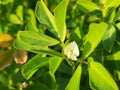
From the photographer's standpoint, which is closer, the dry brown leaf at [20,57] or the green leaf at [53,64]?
the green leaf at [53,64]

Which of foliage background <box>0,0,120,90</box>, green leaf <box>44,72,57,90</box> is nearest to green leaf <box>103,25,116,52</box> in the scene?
foliage background <box>0,0,120,90</box>

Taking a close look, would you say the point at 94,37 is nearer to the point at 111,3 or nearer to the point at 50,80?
the point at 111,3

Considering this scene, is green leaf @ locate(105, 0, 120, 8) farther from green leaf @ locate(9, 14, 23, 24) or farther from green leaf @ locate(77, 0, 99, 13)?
green leaf @ locate(9, 14, 23, 24)

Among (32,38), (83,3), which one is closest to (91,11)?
(83,3)

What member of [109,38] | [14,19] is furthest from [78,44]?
[14,19]

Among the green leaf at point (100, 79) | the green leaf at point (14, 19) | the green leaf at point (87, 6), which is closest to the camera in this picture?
the green leaf at point (100, 79)

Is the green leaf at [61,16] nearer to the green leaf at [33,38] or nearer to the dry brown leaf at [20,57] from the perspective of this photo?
the green leaf at [33,38]

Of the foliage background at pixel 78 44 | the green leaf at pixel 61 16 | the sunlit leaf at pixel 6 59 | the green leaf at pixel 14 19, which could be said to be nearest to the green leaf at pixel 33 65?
the foliage background at pixel 78 44

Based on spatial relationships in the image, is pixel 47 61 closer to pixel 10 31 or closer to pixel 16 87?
pixel 16 87
